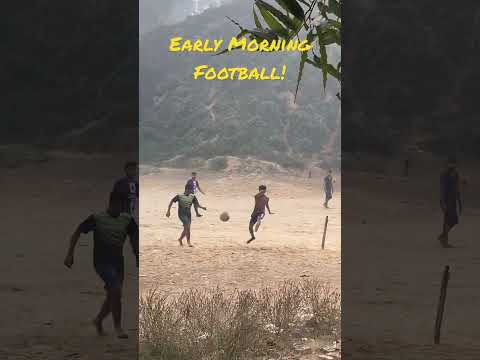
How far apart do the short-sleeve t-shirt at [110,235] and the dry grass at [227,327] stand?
2.38m

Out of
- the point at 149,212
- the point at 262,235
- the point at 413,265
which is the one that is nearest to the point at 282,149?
the point at 149,212

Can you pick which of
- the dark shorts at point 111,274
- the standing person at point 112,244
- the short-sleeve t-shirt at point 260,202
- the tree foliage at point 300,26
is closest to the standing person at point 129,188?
the standing person at point 112,244

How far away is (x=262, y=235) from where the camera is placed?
2525cm

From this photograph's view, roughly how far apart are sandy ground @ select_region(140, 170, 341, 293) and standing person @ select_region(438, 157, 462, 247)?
8.33 metres

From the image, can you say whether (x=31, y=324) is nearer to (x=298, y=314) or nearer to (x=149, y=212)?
(x=298, y=314)

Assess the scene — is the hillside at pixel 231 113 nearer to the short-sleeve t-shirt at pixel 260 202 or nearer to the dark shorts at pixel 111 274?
the short-sleeve t-shirt at pixel 260 202

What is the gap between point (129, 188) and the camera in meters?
5.74

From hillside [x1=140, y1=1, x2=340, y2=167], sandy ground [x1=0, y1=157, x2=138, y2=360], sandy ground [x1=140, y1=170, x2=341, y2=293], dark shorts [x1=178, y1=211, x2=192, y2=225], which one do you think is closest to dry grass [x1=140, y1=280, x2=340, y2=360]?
sandy ground [x1=0, y1=157, x2=138, y2=360]

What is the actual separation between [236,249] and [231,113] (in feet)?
178

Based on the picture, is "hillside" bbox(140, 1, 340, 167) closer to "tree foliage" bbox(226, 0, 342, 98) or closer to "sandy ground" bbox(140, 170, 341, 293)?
"sandy ground" bbox(140, 170, 341, 293)

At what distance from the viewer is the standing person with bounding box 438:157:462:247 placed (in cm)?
510

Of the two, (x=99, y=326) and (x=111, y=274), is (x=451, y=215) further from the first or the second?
(x=99, y=326)

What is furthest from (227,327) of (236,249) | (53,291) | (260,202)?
(236,249)

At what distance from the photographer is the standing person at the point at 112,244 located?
17.2ft
